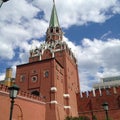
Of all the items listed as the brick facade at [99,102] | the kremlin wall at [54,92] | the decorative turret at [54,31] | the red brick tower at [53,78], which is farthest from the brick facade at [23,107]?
the decorative turret at [54,31]

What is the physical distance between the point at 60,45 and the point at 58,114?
13.8m

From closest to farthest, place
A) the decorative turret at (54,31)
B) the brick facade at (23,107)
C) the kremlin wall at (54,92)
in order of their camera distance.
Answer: the brick facade at (23,107) → the kremlin wall at (54,92) → the decorative turret at (54,31)

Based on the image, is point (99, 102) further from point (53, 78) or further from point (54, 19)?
point (54, 19)

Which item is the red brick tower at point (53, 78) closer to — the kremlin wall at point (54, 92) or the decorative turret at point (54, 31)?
the kremlin wall at point (54, 92)

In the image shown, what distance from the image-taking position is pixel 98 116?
33469 millimetres

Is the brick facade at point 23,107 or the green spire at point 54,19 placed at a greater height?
the green spire at point 54,19

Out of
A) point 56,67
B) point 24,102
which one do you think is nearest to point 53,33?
point 56,67

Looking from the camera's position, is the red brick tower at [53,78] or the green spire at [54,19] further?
the green spire at [54,19]

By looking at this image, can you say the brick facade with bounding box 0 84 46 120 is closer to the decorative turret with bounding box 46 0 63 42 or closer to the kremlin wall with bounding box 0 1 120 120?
the kremlin wall with bounding box 0 1 120 120

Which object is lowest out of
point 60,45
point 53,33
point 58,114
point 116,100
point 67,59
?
point 58,114

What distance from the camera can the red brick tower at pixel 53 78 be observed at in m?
28.5

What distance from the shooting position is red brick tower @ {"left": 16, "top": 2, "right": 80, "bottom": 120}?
28.5 m

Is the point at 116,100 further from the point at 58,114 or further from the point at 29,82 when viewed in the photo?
the point at 29,82

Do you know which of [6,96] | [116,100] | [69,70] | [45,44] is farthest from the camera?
[45,44]
